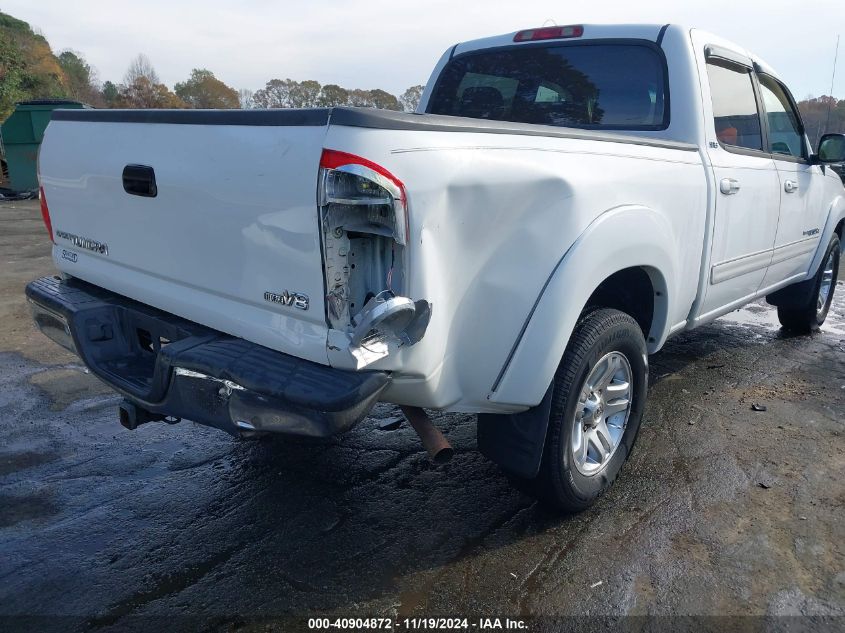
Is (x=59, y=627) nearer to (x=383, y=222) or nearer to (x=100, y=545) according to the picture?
(x=100, y=545)

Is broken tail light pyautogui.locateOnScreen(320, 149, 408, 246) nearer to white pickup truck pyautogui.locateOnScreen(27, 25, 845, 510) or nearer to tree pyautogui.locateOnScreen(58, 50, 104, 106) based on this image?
white pickup truck pyautogui.locateOnScreen(27, 25, 845, 510)

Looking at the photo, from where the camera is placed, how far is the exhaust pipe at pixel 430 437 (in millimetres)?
2367

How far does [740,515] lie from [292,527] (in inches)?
76.9

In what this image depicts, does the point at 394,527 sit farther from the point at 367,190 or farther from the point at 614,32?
the point at 614,32

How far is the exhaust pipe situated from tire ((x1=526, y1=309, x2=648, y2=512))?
0.47 metres

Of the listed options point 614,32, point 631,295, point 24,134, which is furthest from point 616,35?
point 24,134

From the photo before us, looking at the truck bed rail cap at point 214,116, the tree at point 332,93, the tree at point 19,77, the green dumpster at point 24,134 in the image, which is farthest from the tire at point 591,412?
the tree at point 19,77

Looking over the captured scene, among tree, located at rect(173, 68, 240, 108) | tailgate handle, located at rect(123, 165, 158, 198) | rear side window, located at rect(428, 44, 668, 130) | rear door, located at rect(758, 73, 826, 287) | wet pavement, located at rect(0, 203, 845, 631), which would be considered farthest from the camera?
tree, located at rect(173, 68, 240, 108)

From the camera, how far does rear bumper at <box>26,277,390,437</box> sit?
2018 mm

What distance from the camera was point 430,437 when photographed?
2404mm

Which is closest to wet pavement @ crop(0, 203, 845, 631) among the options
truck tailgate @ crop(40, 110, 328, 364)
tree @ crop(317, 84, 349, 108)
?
truck tailgate @ crop(40, 110, 328, 364)

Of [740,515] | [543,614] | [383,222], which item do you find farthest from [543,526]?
[383,222]

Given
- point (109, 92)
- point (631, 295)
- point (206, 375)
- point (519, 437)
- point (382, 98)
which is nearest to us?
point (206, 375)

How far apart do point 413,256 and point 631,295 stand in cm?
163
